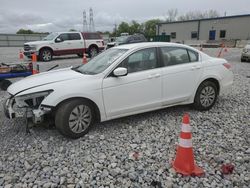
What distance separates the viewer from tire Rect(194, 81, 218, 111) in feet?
16.7

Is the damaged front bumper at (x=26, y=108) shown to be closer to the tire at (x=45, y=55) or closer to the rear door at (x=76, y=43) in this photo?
the tire at (x=45, y=55)

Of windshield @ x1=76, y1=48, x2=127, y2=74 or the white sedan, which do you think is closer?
the white sedan

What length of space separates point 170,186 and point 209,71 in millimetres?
3052

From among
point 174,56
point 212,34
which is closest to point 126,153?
point 174,56

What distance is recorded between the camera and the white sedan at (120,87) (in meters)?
3.83

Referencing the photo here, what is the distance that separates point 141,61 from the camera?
453cm

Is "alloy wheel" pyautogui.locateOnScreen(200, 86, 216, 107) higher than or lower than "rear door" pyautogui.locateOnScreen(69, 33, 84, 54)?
lower

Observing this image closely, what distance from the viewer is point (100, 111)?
13.5ft

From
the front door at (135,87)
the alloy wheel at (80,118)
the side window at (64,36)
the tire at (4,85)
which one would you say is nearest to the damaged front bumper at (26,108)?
the alloy wheel at (80,118)

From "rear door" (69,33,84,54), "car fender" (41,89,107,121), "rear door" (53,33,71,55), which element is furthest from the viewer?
"rear door" (69,33,84,54)

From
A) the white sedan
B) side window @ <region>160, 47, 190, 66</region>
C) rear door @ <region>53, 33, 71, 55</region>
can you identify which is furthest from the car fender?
rear door @ <region>53, 33, 71, 55</region>

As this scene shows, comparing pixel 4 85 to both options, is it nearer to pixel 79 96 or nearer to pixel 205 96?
pixel 79 96

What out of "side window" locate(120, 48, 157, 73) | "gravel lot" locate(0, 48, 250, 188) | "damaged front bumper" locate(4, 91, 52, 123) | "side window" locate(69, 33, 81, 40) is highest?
"side window" locate(69, 33, 81, 40)

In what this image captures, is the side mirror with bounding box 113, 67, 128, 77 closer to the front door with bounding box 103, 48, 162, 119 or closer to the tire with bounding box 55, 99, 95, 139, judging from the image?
the front door with bounding box 103, 48, 162, 119
